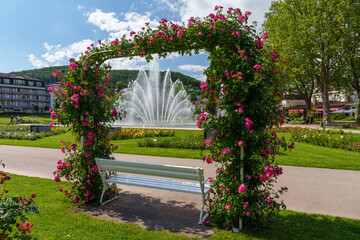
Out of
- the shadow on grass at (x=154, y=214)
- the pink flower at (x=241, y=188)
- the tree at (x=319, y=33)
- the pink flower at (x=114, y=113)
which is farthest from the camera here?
the tree at (x=319, y=33)

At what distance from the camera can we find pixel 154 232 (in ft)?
12.5

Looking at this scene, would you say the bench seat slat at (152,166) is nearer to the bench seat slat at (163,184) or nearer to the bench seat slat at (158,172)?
the bench seat slat at (158,172)

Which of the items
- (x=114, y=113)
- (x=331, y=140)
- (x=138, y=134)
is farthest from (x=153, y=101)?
(x=114, y=113)

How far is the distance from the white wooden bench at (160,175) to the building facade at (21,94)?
92.1 metres

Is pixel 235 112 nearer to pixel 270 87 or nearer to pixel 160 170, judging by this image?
pixel 270 87

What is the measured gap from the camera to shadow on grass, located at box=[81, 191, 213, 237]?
4047 mm

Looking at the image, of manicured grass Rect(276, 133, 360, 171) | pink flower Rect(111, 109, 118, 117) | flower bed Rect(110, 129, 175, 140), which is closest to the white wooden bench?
pink flower Rect(111, 109, 118, 117)

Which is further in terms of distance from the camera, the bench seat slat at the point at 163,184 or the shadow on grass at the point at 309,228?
the bench seat slat at the point at 163,184

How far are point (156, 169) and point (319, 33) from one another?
27976mm

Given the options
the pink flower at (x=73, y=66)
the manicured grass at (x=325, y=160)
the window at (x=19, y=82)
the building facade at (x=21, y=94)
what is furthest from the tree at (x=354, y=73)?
the window at (x=19, y=82)

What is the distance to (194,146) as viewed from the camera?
12.0 m

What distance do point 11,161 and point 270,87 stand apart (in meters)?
10.2

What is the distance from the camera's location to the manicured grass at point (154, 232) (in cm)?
370

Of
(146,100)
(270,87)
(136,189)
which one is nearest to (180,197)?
(136,189)
